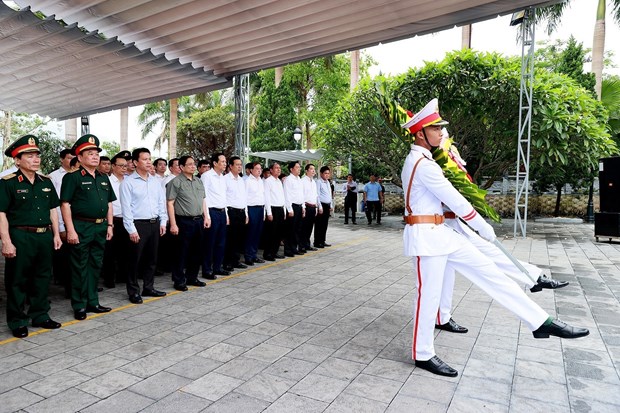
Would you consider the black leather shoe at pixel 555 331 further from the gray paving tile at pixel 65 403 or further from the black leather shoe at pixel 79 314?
the black leather shoe at pixel 79 314

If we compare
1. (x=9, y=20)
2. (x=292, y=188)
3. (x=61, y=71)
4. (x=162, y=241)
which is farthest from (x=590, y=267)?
(x=61, y=71)

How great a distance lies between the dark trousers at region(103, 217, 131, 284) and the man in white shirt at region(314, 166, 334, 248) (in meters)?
4.25

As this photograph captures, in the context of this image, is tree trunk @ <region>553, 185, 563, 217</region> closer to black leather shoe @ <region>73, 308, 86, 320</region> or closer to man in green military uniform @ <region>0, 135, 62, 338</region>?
black leather shoe @ <region>73, 308, 86, 320</region>

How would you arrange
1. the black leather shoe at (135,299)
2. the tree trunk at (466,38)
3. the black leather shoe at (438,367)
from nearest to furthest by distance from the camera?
the black leather shoe at (438,367), the black leather shoe at (135,299), the tree trunk at (466,38)

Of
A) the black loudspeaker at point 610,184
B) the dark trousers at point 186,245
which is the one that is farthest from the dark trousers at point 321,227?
the black loudspeaker at point 610,184

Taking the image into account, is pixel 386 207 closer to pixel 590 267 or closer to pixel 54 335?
pixel 590 267

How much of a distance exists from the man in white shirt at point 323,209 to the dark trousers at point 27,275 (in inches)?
230

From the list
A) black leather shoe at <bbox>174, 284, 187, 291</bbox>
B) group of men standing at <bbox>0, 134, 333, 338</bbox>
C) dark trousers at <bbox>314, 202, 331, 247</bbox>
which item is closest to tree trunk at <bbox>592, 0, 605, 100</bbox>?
dark trousers at <bbox>314, 202, 331, 247</bbox>

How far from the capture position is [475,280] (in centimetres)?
304

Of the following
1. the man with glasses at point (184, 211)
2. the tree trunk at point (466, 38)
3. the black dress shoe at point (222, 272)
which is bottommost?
the black dress shoe at point (222, 272)

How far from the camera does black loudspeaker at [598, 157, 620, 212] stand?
9.28 metres

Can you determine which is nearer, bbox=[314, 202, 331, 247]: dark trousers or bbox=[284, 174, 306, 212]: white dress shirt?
bbox=[284, 174, 306, 212]: white dress shirt

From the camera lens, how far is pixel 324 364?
3064 millimetres

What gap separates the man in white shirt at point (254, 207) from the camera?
6.98m
